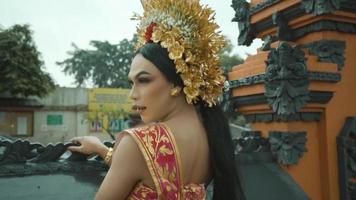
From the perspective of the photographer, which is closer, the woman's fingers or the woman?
the woman

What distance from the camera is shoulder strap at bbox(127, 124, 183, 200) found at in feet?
4.34

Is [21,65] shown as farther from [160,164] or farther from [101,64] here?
[160,164]

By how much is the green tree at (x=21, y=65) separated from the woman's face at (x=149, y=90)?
18.2 meters

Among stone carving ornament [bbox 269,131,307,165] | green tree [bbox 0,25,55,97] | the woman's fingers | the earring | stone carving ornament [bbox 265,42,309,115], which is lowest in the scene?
stone carving ornament [bbox 269,131,307,165]

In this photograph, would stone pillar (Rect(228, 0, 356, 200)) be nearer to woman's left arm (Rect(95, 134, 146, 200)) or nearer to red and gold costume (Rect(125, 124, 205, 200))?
red and gold costume (Rect(125, 124, 205, 200))

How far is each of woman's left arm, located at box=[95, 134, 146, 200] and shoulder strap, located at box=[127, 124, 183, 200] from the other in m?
0.03

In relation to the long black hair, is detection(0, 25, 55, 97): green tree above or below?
above

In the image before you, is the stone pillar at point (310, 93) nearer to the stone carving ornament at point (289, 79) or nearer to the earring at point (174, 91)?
the stone carving ornament at point (289, 79)

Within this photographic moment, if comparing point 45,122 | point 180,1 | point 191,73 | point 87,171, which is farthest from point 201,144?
point 45,122

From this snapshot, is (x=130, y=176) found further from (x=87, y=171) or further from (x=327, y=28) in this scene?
(x=327, y=28)

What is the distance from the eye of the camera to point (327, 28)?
127 inches

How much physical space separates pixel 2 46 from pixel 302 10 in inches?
713

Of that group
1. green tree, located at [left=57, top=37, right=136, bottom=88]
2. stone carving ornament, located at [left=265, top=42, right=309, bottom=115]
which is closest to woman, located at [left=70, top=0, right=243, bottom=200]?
stone carving ornament, located at [left=265, top=42, right=309, bottom=115]

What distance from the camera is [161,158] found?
4.42 feet
